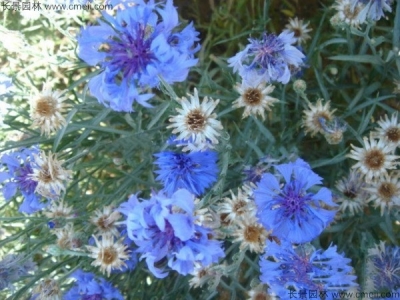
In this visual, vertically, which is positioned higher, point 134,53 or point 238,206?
point 134,53

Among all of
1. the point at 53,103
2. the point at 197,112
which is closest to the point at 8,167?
the point at 53,103

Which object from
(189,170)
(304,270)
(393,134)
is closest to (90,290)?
(189,170)

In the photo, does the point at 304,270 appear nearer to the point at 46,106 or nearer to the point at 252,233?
the point at 252,233

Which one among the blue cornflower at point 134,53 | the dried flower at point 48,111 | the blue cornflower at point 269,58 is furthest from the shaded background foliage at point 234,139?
the blue cornflower at point 134,53

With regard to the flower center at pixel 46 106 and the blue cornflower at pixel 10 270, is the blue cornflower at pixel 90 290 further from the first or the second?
the flower center at pixel 46 106

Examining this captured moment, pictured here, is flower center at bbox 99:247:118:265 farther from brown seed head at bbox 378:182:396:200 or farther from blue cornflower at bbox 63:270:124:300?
brown seed head at bbox 378:182:396:200

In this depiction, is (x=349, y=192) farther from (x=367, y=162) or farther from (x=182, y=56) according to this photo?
(x=182, y=56)
